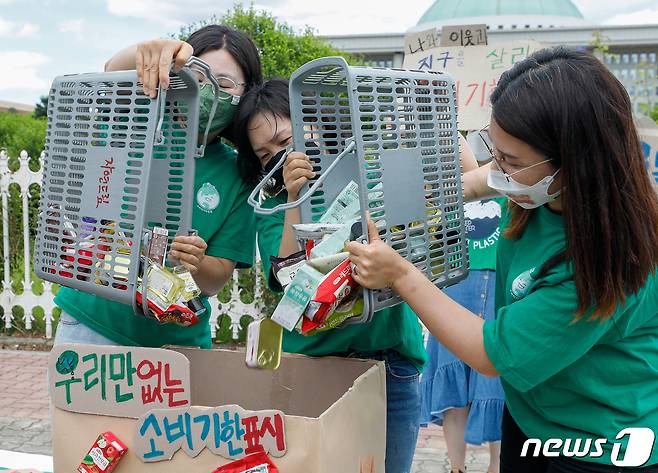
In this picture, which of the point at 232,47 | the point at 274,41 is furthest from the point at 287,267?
the point at 274,41

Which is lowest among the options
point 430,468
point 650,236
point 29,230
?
point 430,468

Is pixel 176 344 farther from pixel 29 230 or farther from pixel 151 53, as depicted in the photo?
pixel 29 230

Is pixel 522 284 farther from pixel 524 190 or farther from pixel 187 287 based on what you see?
pixel 187 287

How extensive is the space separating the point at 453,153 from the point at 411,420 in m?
0.68

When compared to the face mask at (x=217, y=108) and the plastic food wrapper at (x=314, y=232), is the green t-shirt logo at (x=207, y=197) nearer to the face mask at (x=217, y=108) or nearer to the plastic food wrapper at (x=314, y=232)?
the face mask at (x=217, y=108)

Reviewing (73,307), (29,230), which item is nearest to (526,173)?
(73,307)

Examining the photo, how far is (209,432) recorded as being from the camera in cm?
137

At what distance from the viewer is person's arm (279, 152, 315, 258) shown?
5.49 feet

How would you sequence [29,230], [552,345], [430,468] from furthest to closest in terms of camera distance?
[29,230] < [430,468] < [552,345]

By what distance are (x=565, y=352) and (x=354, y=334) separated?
526mm

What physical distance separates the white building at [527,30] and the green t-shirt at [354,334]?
1837cm

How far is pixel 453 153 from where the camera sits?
174 centimetres

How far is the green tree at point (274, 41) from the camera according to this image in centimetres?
914

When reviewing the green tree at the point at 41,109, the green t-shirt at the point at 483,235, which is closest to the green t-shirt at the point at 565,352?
the green t-shirt at the point at 483,235
